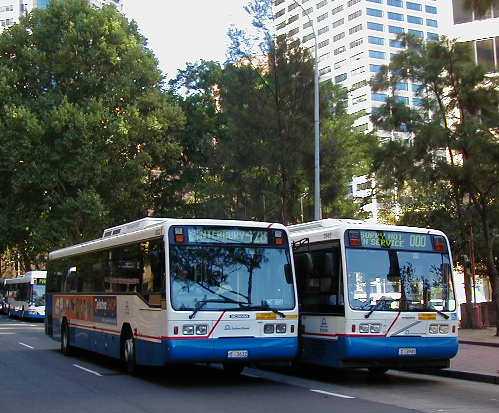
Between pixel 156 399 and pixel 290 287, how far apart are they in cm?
329

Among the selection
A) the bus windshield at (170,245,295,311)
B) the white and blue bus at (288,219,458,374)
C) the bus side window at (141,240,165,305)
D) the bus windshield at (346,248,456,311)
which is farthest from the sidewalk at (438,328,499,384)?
the bus side window at (141,240,165,305)

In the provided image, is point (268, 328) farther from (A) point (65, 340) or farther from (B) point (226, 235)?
(A) point (65, 340)

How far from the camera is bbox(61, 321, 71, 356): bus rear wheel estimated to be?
66.8ft

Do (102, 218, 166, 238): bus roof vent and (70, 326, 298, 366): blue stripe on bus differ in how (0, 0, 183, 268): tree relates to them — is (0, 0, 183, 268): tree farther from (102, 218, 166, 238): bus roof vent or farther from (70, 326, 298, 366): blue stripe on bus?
(70, 326, 298, 366): blue stripe on bus


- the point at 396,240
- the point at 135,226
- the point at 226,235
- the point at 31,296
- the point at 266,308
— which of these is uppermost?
the point at 135,226

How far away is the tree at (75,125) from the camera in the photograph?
131 feet

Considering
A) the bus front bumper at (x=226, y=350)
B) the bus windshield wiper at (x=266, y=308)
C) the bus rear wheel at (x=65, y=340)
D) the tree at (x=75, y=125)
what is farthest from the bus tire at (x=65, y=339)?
the tree at (x=75, y=125)

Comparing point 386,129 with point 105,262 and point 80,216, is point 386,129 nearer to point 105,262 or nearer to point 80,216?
point 105,262

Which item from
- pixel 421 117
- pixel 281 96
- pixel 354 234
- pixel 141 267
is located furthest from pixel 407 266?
pixel 281 96

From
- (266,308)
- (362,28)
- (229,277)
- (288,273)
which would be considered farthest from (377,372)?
(362,28)

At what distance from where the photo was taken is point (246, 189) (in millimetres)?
27578

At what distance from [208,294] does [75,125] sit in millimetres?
28381

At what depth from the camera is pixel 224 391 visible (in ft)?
41.6

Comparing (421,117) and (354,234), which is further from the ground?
(421,117)
